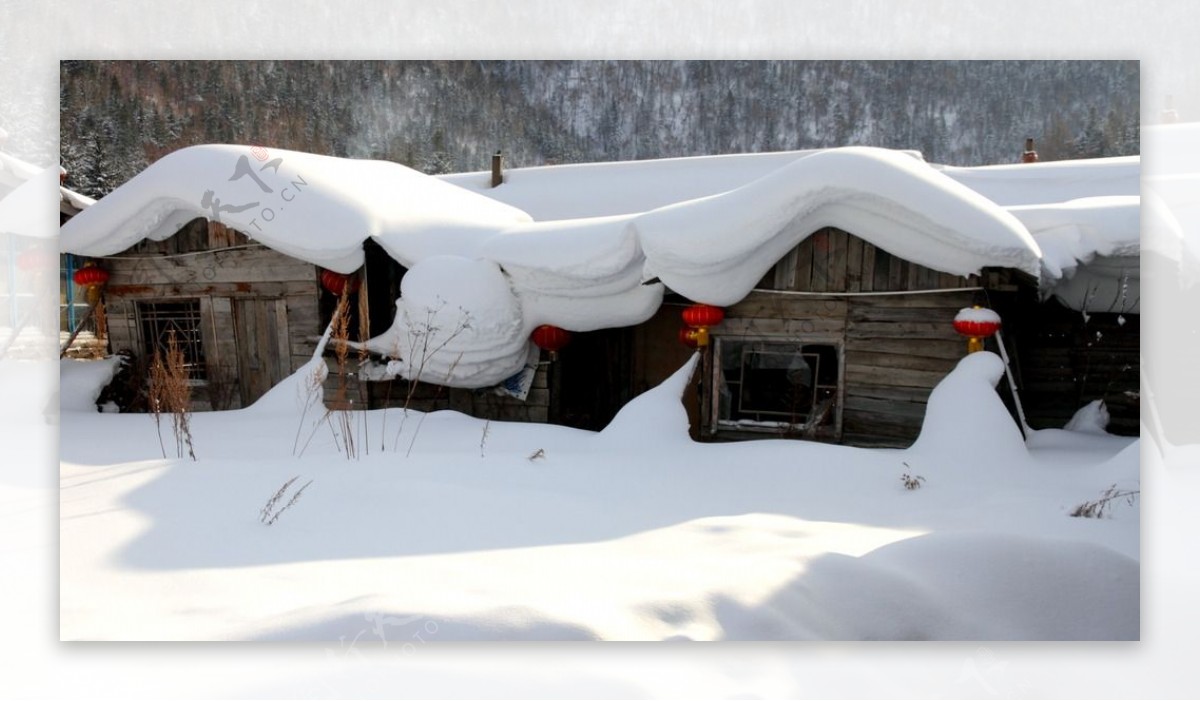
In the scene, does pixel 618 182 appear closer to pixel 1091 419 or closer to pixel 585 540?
pixel 1091 419

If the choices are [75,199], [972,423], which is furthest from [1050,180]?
[75,199]

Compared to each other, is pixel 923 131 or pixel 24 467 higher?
pixel 923 131

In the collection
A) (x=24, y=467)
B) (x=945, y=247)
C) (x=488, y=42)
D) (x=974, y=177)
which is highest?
(x=488, y=42)

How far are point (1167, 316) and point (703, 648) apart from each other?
237 cm

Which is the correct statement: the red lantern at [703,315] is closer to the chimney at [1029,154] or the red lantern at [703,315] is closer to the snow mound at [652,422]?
the snow mound at [652,422]

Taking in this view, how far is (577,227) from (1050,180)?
9.81 feet

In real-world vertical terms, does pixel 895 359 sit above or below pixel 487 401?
above

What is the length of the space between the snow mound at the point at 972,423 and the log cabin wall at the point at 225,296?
167 inches

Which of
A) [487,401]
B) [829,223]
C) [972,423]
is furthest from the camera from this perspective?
[487,401]

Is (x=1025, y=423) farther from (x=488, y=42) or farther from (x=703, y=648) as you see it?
(x=488, y=42)

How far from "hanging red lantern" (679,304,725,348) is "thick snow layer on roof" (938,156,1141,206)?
164cm

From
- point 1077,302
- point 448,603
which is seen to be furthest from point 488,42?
point 1077,302

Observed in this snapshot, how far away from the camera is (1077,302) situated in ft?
19.7

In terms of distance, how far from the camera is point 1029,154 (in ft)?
14.2
